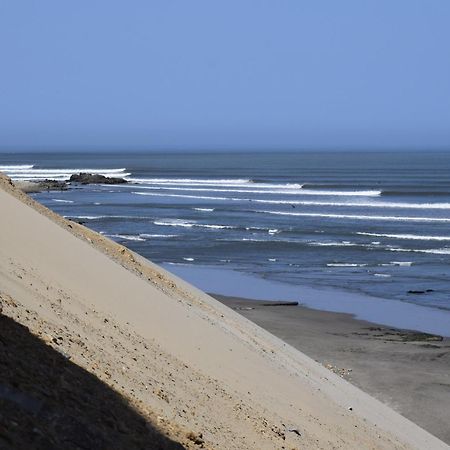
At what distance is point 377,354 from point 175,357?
955 centimetres

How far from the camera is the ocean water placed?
3192 cm

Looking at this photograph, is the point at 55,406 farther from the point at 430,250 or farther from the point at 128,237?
the point at 128,237

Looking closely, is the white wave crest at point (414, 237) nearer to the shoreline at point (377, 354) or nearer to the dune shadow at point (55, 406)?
the shoreline at point (377, 354)

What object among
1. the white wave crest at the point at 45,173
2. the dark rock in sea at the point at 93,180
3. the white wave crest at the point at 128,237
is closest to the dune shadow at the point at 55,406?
the white wave crest at the point at 128,237

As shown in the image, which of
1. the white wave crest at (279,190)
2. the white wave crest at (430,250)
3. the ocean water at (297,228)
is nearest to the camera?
the ocean water at (297,228)

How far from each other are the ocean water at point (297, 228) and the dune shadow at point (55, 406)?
1930cm

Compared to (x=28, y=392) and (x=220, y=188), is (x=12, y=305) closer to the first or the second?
(x=28, y=392)

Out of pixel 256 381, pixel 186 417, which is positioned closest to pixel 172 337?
pixel 256 381

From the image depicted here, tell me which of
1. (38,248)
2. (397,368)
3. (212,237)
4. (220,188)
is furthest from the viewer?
(220,188)

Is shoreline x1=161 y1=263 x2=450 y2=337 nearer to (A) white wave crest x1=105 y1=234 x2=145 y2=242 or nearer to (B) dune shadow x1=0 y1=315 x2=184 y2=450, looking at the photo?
(A) white wave crest x1=105 y1=234 x2=145 y2=242

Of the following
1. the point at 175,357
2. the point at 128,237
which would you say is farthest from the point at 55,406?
the point at 128,237

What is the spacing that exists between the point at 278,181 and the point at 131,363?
3681 inches

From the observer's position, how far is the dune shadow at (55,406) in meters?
5.74

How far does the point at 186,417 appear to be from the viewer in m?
8.21
